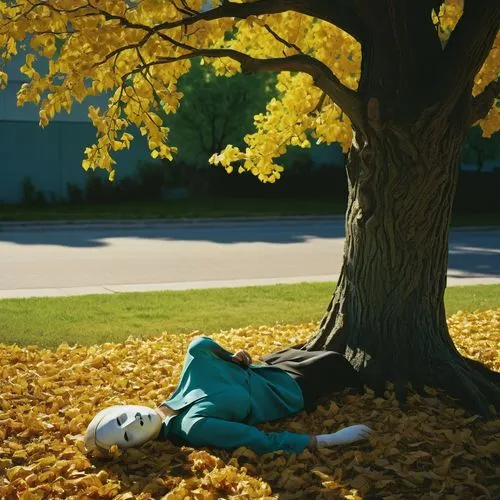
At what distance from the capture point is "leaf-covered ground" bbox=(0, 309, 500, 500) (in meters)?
4.23

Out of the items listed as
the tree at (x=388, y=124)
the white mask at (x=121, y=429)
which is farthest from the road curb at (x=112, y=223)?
the white mask at (x=121, y=429)

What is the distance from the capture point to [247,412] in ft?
16.5

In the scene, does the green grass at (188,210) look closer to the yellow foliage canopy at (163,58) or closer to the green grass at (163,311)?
the green grass at (163,311)

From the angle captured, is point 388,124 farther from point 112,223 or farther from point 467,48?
point 112,223

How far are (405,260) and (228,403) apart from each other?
167cm

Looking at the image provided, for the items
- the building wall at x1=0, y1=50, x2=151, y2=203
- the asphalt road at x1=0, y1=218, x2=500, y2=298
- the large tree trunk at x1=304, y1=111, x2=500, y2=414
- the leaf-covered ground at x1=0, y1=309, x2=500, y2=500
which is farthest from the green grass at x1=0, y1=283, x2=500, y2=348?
the building wall at x1=0, y1=50, x2=151, y2=203

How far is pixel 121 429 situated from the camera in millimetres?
4535

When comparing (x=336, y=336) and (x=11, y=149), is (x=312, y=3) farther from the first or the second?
(x=11, y=149)

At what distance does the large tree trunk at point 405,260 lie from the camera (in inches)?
225

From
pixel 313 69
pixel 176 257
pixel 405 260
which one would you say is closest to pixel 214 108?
pixel 176 257

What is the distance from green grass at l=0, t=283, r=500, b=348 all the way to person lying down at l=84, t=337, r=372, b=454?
3.01 metres

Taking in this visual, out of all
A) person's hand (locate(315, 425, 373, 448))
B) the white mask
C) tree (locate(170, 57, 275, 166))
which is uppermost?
tree (locate(170, 57, 275, 166))

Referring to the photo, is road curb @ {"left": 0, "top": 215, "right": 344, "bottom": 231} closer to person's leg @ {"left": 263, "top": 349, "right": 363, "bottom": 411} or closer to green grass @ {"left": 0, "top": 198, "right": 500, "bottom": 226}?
green grass @ {"left": 0, "top": 198, "right": 500, "bottom": 226}

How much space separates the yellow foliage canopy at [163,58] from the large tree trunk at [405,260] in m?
0.50
